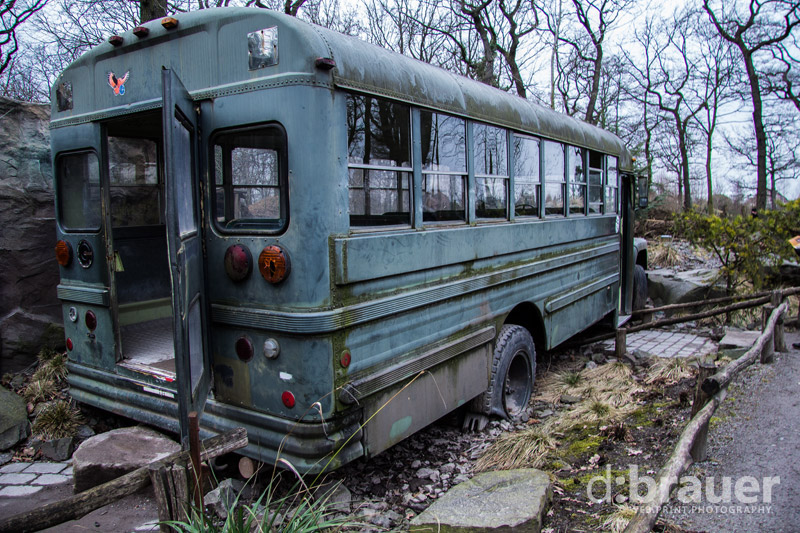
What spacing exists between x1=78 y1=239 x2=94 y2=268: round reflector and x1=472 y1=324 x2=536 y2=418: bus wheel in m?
3.07

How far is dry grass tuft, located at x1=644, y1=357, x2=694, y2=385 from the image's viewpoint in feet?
19.2

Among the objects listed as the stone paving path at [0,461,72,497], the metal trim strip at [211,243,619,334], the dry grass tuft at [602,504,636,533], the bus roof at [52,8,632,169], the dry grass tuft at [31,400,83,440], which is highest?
the bus roof at [52,8,632,169]

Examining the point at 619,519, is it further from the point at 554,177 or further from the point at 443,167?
the point at 554,177

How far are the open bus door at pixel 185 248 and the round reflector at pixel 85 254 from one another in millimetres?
1227

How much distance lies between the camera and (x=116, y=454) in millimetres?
3627

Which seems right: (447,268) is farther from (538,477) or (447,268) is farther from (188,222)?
(188,222)

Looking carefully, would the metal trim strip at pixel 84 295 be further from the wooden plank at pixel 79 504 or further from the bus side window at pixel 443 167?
the bus side window at pixel 443 167

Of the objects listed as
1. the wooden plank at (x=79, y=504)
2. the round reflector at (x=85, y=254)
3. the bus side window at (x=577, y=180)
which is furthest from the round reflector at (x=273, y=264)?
the bus side window at (x=577, y=180)

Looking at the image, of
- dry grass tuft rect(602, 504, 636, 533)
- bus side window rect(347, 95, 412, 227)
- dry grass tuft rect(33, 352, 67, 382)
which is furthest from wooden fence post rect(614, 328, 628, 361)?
dry grass tuft rect(33, 352, 67, 382)

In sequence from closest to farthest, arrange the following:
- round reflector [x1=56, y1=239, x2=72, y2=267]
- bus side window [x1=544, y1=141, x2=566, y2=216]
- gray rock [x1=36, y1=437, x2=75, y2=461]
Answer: round reflector [x1=56, y1=239, x2=72, y2=267], gray rock [x1=36, y1=437, x2=75, y2=461], bus side window [x1=544, y1=141, x2=566, y2=216]

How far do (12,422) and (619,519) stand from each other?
14.9ft

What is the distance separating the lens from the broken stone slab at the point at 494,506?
295 centimetres

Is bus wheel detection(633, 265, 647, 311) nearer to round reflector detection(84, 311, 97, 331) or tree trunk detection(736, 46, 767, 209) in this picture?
round reflector detection(84, 311, 97, 331)

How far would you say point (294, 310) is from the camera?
300 cm
